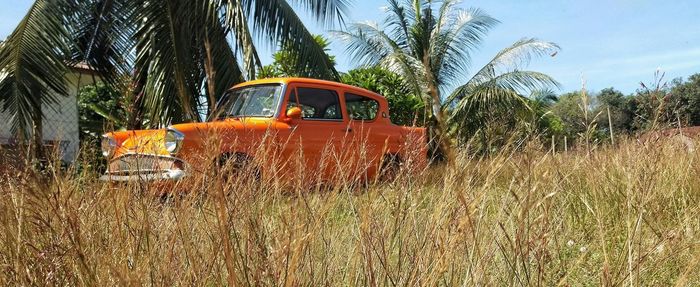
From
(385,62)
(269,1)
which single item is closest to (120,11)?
(269,1)

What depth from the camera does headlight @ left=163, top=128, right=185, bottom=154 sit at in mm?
5008

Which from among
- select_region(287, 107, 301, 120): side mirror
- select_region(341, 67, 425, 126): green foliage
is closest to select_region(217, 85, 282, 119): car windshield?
select_region(287, 107, 301, 120): side mirror

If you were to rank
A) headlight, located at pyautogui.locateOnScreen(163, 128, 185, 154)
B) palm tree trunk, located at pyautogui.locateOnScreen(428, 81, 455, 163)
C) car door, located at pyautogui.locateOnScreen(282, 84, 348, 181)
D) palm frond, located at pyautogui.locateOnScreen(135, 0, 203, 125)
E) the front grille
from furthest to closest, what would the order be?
→ palm frond, located at pyautogui.locateOnScreen(135, 0, 203, 125)
car door, located at pyautogui.locateOnScreen(282, 84, 348, 181)
headlight, located at pyautogui.locateOnScreen(163, 128, 185, 154)
palm tree trunk, located at pyautogui.locateOnScreen(428, 81, 455, 163)
the front grille

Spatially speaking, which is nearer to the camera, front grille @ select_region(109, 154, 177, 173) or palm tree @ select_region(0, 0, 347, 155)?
front grille @ select_region(109, 154, 177, 173)

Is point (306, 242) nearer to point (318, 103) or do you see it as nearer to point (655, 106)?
point (655, 106)

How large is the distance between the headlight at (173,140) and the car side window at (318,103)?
150 centimetres

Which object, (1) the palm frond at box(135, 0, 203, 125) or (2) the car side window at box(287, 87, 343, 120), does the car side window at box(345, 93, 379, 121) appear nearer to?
(2) the car side window at box(287, 87, 343, 120)

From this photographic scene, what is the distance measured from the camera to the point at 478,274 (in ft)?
4.99

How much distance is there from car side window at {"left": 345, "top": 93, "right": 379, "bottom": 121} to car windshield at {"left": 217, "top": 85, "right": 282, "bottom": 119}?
1.01m

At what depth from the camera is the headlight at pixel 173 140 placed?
16.4 ft

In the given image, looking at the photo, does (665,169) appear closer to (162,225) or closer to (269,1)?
(162,225)

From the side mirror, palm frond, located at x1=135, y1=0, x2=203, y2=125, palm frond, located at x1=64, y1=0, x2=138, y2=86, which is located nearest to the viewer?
the side mirror

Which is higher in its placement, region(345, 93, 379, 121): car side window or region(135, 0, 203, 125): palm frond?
region(135, 0, 203, 125): palm frond

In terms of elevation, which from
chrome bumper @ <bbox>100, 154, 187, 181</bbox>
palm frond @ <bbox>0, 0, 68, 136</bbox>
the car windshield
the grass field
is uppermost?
palm frond @ <bbox>0, 0, 68, 136</bbox>
